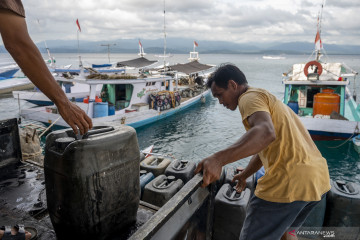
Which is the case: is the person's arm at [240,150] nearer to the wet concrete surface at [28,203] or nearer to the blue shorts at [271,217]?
the blue shorts at [271,217]

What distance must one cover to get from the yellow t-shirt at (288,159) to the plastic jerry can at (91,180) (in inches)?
41.2

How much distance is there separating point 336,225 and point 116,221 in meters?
3.54

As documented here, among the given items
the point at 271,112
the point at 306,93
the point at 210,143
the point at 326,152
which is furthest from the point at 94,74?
the point at 271,112

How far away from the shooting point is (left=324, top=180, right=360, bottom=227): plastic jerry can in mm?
3676

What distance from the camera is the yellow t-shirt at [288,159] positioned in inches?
76.3

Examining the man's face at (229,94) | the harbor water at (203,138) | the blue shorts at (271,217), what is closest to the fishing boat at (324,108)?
the harbor water at (203,138)

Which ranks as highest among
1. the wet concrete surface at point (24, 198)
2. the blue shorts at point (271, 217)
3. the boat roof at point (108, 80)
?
the boat roof at point (108, 80)

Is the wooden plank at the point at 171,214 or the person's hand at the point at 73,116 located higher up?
the person's hand at the point at 73,116

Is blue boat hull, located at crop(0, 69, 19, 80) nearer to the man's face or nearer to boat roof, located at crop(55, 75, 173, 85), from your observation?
boat roof, located at crop(55, 75, 173, 85)

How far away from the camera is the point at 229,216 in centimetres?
344

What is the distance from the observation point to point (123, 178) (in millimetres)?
2066

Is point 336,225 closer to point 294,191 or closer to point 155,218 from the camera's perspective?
point 294,191

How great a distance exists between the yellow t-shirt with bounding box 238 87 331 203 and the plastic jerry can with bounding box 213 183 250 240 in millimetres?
1456

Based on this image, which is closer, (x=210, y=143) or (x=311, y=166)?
(x=311, y=166)
